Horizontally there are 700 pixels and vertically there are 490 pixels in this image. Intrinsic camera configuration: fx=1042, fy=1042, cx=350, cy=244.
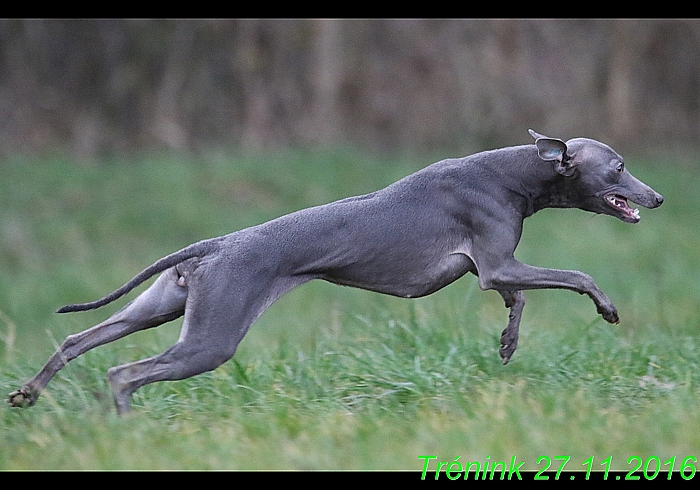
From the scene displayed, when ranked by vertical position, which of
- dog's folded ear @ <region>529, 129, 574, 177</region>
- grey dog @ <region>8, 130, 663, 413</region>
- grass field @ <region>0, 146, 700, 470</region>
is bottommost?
grass field @ <region>0, 146, 700, 470</region>

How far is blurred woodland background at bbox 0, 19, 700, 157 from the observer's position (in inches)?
676

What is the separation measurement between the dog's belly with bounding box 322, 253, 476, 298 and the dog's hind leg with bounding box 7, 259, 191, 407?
806mm

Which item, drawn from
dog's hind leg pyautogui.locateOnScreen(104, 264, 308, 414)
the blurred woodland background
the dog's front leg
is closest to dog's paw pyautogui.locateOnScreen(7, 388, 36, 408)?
dog's hind leg pyautogui.locateOnScreen(104, 264, 308, 414)

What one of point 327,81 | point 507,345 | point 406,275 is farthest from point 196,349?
point 327,81

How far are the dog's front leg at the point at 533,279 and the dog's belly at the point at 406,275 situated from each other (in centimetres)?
19

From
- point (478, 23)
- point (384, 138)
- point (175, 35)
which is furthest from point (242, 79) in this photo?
point (478, 23)

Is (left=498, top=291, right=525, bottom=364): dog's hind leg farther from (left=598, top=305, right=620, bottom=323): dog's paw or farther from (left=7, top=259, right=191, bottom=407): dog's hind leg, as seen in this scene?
(left=7, top=259, right=191, bottom=407): dog's hind leg

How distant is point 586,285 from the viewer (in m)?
5.40

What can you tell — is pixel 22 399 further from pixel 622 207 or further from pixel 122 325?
pixel 622 207

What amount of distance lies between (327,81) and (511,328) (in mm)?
12370

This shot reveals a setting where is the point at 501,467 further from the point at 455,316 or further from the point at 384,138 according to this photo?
the point at 384,138

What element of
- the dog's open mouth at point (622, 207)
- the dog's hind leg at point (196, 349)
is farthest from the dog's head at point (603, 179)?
the dog's hind leg at point (196, 349)

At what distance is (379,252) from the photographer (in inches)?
214

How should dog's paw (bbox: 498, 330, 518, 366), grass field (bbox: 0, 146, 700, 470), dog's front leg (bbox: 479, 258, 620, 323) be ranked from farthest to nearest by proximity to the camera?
dog's paw (bbox: 498, 330, 518, 366) < dog's front leg (bbox: 479, 258, 620, 323) < grass field (bbox: 0, 146, 700, 470)
